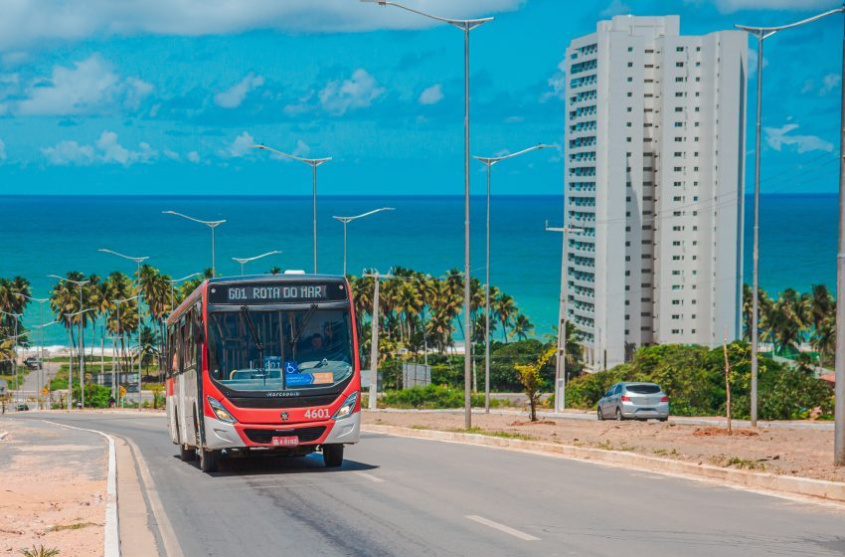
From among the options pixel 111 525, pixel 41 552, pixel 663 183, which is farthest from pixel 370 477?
pixel 663 183

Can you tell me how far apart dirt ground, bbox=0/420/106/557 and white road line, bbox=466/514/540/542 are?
4.37 meters

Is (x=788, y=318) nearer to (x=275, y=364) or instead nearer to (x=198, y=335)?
(x=275, y=364)

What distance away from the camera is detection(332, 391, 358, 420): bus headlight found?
2095 cm

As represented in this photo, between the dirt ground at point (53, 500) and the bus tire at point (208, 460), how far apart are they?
1.76 metres

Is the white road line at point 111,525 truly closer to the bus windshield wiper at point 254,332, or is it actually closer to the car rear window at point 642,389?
the bus windshield wiper at point 254,332

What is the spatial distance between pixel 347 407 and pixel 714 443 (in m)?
10.5

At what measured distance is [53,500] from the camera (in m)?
18.6

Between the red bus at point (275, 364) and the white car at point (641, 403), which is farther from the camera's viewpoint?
the white car at point (641, 403)

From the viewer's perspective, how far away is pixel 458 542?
13.1 meters

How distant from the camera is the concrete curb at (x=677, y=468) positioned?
16.8 metres

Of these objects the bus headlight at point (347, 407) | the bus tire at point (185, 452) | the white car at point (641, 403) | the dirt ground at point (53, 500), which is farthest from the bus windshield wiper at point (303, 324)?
the white car at point (641, 403)

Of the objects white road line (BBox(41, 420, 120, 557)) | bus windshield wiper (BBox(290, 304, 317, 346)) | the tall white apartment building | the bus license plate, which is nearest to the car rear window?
bus windshield wiper (BBox(290, 304, 317, 346))

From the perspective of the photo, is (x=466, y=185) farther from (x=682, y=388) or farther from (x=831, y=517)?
(x=682, y=388)

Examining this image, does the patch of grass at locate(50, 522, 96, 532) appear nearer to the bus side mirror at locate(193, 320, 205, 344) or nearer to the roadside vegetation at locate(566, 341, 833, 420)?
the bus side mirror at locate(193, 320, 205, 344)
